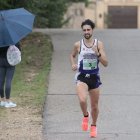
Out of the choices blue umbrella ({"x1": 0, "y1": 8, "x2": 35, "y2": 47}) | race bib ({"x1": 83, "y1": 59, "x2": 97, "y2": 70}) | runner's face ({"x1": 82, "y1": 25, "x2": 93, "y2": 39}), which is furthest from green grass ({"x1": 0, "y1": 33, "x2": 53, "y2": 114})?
runner's face ({"x1": 82, "y1": 25, "x2": 93, "y2": 39})

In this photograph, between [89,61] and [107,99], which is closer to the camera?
[89,61]

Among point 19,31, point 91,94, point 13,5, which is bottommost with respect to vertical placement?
point 91,94

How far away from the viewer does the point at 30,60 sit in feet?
45.6

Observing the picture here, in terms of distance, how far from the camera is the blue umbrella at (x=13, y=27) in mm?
9281

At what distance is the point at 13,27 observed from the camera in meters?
9.44

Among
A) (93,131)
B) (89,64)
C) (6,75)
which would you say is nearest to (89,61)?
(89,64)

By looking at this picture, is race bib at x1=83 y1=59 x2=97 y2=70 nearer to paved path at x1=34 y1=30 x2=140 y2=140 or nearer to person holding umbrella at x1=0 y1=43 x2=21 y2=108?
paved path at x1=34 y1=30 x2=140 y2=140

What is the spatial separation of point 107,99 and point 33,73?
2.72 meters

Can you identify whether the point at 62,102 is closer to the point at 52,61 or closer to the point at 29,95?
the point at 29,95

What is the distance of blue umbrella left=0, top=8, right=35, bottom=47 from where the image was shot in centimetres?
928

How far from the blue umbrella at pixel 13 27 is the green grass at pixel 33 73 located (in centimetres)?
118

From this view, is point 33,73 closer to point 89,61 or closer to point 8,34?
point 8,34

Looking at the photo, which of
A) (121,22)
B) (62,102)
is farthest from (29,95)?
(121,22)

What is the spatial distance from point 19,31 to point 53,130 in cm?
196
